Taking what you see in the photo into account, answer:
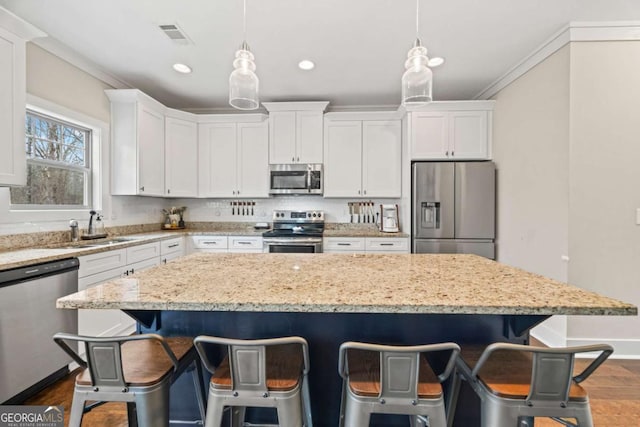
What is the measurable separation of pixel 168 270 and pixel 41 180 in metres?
2.13

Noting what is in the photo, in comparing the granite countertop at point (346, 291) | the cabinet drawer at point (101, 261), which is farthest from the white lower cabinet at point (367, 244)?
the cabinet drawer at point (101, 261)

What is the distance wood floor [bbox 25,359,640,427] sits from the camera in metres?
1.76

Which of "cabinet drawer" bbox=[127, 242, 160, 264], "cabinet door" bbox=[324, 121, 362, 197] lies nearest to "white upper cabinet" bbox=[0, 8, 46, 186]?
"cabinet drawer" bbox=[127, 242, 160, 264]

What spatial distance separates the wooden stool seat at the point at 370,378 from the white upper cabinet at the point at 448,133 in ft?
9.44

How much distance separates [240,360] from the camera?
3.19 feet

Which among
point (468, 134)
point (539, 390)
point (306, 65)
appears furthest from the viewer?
point (468, 134)

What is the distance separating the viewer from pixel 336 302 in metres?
1.03

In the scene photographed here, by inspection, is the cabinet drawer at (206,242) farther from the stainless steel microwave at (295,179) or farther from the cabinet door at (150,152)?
the stainless steel microwave at (295,179)

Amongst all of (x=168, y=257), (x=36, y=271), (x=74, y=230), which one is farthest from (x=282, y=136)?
(x=36, y=271)

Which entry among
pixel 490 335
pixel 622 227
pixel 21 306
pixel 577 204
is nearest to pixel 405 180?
pixel 577 204

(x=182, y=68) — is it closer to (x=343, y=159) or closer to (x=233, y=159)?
(x=233, y=159)

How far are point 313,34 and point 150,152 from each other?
231 centimetres

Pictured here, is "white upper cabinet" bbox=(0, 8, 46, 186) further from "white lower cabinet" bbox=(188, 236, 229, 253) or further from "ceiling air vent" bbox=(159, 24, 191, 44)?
"white lower cabinet" bbox=(188, 236, 229, 253)

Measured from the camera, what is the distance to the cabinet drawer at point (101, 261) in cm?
227
